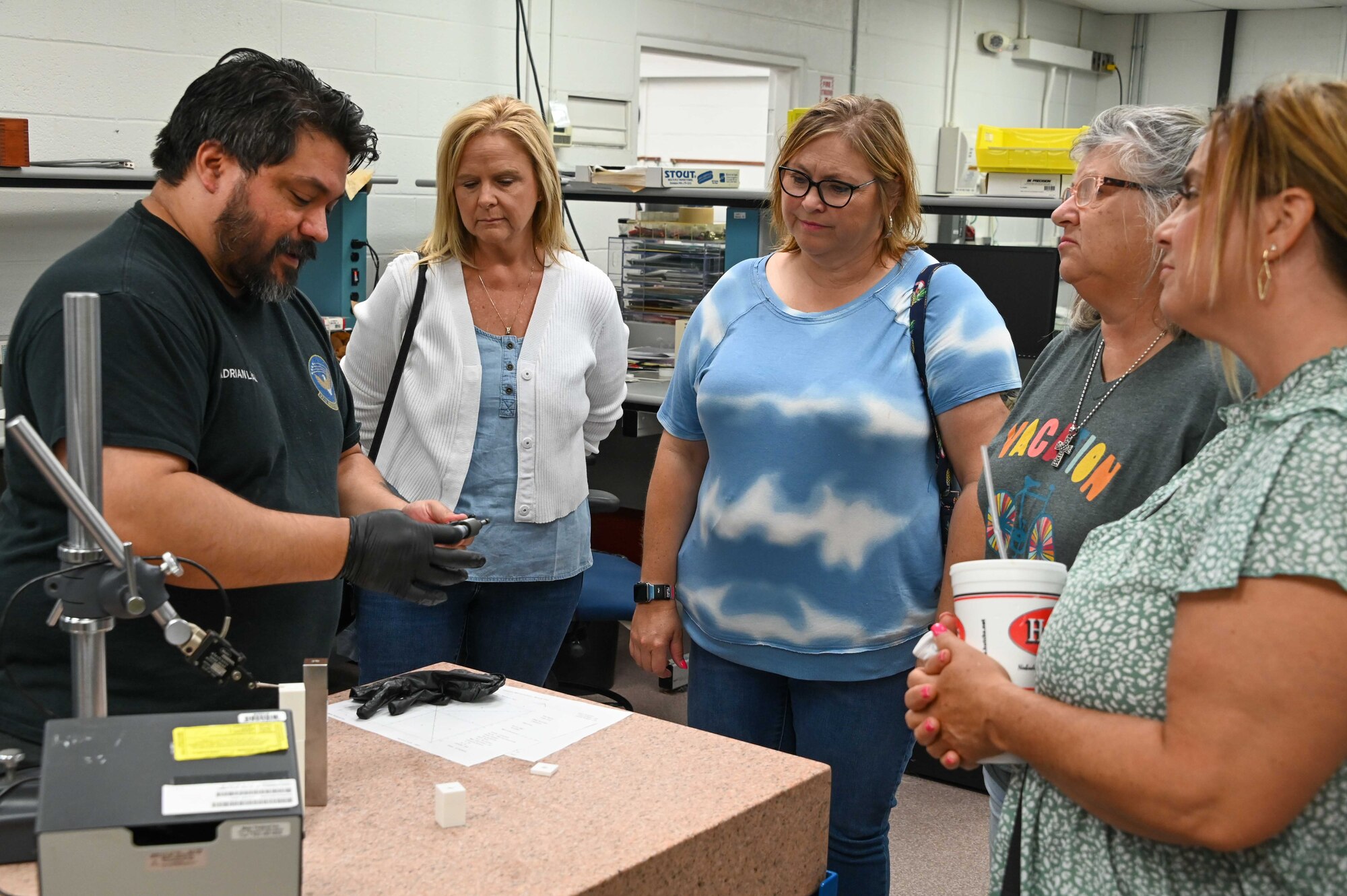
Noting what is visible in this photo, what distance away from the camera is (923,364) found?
1636mm

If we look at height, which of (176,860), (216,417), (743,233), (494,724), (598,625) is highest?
(743,233)

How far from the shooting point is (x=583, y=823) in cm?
113

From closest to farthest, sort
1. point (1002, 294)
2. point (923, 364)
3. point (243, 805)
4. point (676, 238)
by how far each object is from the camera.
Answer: point (243, 805) < point (923, 364) < point (1002, 294) < point (676, 238)

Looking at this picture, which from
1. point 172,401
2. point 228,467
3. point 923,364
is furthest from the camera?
point 923,364

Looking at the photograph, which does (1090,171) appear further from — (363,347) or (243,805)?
(363,347)

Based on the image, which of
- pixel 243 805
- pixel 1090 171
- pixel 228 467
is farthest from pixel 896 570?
pixel 243 805

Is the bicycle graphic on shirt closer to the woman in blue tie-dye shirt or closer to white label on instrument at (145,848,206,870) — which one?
the woman in blue tie-dye shirt

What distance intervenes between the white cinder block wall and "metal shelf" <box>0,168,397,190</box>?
0.23m

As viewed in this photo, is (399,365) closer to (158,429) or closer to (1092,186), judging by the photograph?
(158,429)

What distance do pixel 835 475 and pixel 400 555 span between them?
61cm

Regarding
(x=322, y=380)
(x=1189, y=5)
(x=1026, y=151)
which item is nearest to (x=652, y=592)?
(x=322, y=380)

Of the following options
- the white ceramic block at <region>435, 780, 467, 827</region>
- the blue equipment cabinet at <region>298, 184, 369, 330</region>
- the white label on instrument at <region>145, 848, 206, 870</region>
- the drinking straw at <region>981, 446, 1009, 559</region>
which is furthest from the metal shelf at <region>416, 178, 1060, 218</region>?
the white label on instrument at <region>145, 848, 206, 870</region>

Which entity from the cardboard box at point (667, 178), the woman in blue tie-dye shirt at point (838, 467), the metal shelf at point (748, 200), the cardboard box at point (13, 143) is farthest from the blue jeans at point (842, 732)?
the cardboard box at point (13, 143)

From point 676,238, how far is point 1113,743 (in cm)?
304
